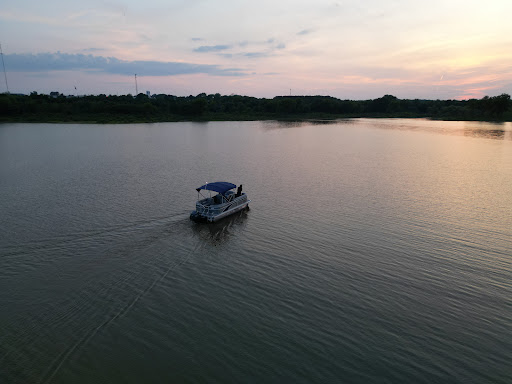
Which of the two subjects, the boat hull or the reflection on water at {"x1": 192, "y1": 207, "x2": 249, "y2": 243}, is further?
the boat hull

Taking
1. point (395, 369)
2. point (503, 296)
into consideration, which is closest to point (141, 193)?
point (395, 369)

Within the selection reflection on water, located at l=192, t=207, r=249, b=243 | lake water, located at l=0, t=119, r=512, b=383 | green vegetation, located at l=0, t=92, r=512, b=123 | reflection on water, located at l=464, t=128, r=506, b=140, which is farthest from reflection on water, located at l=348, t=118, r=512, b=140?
reflection on water, located at l=192, t=207, r=249, b=243

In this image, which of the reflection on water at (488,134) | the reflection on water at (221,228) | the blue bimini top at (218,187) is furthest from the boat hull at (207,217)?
the reflection on water at (488,134)

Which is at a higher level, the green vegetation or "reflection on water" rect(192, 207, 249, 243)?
the green vegetation

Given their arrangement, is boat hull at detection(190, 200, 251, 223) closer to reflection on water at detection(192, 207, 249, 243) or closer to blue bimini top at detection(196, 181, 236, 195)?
reflection on water at detection(192, 207, 249, 243)

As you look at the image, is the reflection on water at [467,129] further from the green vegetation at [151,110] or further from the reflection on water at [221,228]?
the reflection on water at [221,228]

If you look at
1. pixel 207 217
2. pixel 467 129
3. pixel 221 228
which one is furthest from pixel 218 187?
pixel 467 129

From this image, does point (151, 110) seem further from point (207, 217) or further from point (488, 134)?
point (207, 217)

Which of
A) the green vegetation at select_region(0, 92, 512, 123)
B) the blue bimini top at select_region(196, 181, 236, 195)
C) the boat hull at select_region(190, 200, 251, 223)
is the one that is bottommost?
the boat hull at select_region(190, 200, 251, 223)
